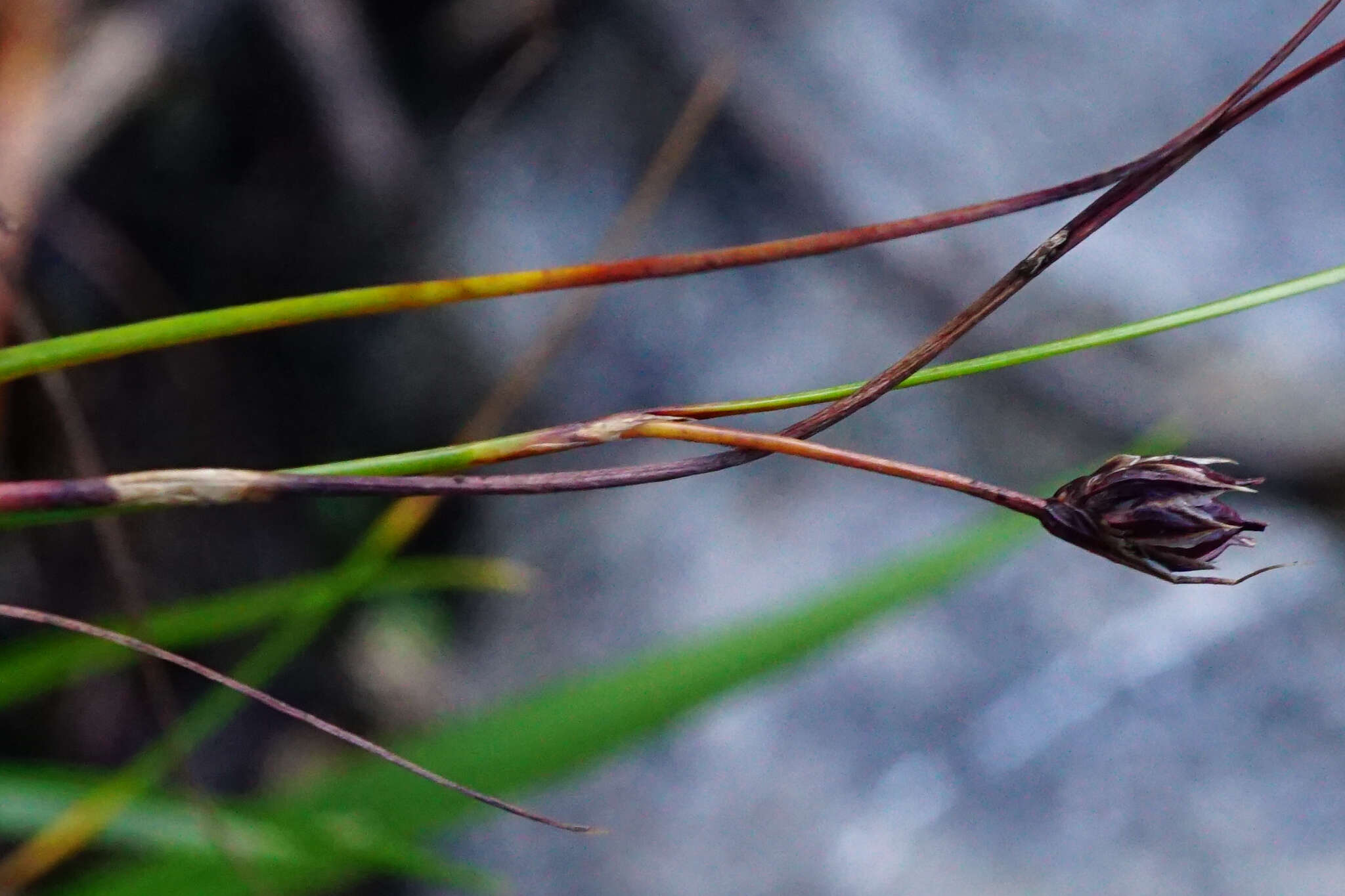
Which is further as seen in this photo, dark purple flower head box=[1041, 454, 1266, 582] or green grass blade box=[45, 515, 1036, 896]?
green grass blade box=[45, 515, 1036, 896]

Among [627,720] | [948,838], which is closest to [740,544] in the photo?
[948,838]

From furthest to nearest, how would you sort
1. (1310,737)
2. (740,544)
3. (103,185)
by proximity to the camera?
(103,185)
(740,544)
(1310,737)

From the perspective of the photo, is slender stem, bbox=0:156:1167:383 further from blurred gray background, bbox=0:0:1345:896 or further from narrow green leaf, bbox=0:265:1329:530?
blurred gray background, bbox=0:0:1345:896

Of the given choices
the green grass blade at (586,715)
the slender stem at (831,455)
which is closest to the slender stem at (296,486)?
the slender stem at (831,455)

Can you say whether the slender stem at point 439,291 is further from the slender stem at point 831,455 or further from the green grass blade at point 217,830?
the green grass blade at point 217,830

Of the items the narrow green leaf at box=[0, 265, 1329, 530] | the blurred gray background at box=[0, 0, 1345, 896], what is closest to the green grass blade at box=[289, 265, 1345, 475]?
the narrow green leaf at box=[0, 265, 1329, 530]

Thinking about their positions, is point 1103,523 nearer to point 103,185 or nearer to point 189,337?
point 189,337
